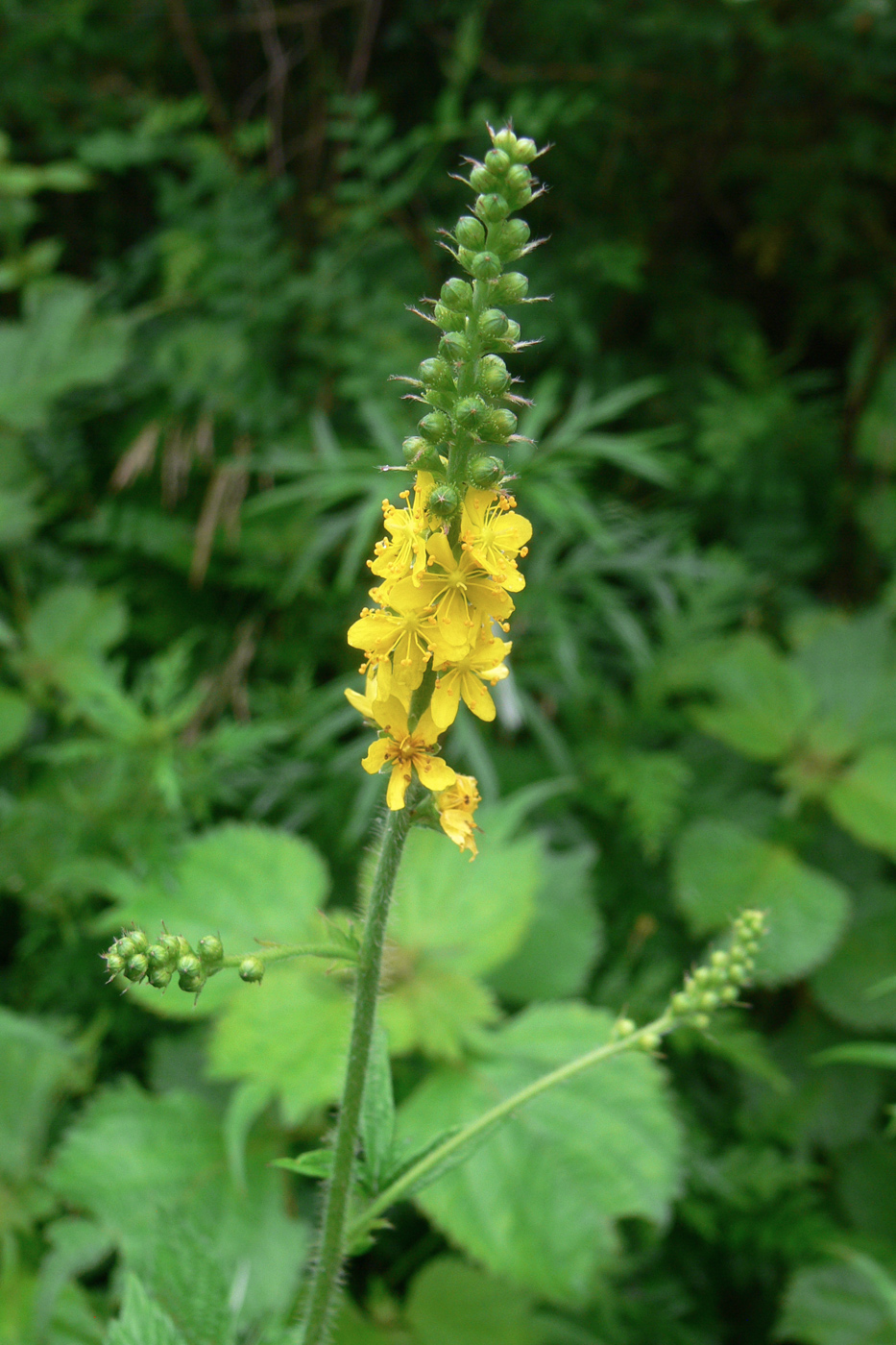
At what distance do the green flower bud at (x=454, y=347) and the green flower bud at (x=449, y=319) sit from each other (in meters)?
0.02

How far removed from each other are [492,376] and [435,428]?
0.25ft

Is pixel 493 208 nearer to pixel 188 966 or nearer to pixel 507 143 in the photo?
pixel 507 143

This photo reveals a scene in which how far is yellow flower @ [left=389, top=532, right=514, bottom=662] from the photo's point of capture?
1.07m

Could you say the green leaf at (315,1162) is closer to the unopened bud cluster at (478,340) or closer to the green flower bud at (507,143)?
the unopened bud cluster at (478,340)

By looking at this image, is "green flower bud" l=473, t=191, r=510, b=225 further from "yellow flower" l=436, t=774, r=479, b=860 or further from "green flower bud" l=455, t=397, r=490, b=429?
"yellow flower" l=436, t=774, r=479, b=860

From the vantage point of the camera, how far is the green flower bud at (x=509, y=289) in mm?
1023

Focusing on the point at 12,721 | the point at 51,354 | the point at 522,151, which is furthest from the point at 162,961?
the point at 51,354

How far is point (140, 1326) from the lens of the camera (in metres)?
1.36

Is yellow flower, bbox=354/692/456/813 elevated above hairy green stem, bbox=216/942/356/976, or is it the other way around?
yellow flower, bbox=354/692/456/813

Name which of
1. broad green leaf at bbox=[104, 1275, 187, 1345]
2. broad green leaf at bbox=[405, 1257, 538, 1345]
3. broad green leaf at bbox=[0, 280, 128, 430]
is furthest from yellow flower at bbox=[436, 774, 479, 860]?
broad green leaf at bbox=[0, 280, 128, 430]

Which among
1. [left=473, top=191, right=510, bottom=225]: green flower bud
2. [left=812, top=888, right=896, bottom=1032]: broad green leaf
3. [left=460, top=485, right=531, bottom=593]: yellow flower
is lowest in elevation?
[left=812, top=888, right=896, bottom=1032]: broad green leaf

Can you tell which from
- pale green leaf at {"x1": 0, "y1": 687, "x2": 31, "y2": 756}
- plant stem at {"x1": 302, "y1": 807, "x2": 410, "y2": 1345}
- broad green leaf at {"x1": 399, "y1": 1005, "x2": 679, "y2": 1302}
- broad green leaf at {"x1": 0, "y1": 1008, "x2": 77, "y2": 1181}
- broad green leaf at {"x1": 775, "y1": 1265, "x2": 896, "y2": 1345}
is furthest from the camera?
pale green leaf at {"x1": 0, "y1": 687, "x2": 31, "y2": 756}

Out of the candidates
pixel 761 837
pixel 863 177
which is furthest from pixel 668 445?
pixel 761 837

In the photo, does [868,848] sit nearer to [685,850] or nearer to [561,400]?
[685,850]
